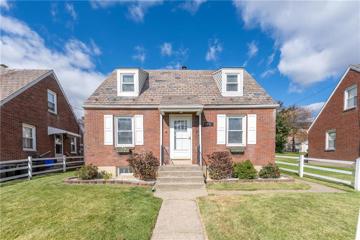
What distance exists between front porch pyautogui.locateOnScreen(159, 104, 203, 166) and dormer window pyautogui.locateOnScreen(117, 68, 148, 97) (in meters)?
2.15

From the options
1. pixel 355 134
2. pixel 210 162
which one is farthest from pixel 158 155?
pixel 355 134

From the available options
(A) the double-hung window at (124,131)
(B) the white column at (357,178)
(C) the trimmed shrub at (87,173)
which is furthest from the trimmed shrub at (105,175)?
(B) the white column at (357,178)

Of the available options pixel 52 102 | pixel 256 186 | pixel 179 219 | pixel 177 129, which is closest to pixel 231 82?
pixel 177 129

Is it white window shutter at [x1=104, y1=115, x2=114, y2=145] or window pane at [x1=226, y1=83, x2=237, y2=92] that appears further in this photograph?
window pane at [x1=226, y1=83, x2=237, y2=92]

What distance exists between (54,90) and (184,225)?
47.5ft

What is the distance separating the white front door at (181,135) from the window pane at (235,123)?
2139mm

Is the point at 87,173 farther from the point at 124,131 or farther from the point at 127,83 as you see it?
the point at 127,83

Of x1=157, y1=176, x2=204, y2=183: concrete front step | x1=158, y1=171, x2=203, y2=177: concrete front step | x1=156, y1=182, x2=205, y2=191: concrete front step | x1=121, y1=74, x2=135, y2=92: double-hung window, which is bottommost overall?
x1=156, y1=182, x2=205, y2=191: concrete front step

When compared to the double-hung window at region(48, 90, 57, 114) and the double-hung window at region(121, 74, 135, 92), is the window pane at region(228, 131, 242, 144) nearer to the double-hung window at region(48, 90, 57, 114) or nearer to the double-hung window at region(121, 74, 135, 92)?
the double-hung window at region(121, 74, 135, 92)

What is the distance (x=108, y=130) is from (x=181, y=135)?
3.77 meters

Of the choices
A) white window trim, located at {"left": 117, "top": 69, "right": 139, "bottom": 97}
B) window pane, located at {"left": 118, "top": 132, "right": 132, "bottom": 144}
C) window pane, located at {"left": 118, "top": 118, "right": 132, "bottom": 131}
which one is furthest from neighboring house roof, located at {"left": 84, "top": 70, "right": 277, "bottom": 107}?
window pane, located at {"left": 118, "top": 132, "right": 132, "bottom": 144}

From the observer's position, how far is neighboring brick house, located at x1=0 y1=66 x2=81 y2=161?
998cm

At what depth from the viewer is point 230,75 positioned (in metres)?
10.3

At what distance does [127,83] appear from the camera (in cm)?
1024
